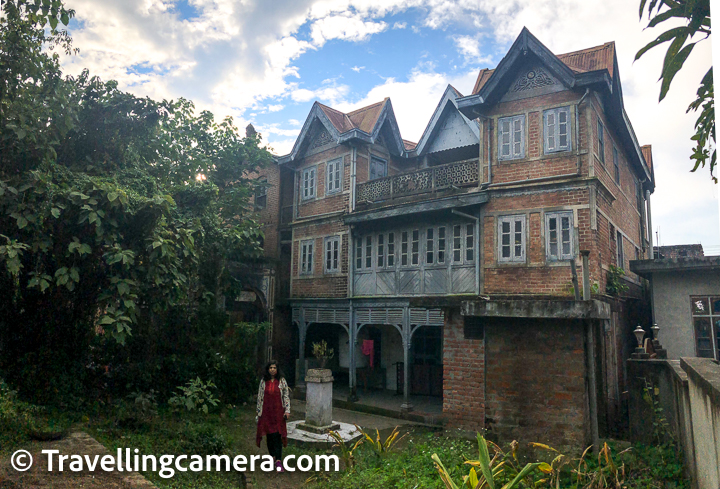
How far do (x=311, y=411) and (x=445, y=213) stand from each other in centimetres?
712

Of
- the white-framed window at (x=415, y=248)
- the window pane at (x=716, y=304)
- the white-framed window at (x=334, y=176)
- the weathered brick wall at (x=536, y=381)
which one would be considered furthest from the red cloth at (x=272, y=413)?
the window pane at (x=716, y=304)

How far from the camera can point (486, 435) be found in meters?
8.05

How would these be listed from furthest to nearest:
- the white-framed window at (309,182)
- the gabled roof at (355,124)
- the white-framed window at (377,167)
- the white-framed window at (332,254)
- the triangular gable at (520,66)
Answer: the white-framed window at (309,182) < the white-framed window at (377,167) < the white-framed window at (332,254) < the gabled roof at (355,124) < the triangular gable at (520,66)

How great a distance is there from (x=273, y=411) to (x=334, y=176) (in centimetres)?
1156

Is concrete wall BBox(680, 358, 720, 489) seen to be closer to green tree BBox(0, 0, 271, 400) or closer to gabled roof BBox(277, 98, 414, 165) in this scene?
green tree BBox(0, 0, 271, 400)

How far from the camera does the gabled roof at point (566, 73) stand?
488 inches

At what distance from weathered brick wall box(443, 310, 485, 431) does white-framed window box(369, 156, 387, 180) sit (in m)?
9.57

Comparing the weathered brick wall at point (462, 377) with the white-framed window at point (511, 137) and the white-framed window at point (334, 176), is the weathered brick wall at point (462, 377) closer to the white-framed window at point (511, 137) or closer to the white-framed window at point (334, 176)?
the white-framed window at point (511, 137)

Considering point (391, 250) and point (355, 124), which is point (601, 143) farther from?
point (355, 124)

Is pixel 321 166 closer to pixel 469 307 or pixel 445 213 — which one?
pixel 445 213

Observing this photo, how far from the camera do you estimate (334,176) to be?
60.4ft

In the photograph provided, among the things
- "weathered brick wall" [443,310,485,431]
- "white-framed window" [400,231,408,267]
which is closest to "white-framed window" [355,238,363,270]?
"white-framed window" [400,231,408,267]

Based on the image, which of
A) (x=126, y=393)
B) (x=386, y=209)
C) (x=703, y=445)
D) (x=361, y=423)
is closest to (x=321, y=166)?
(x=386, y=209)

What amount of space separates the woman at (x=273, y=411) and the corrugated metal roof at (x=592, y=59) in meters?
10.3
